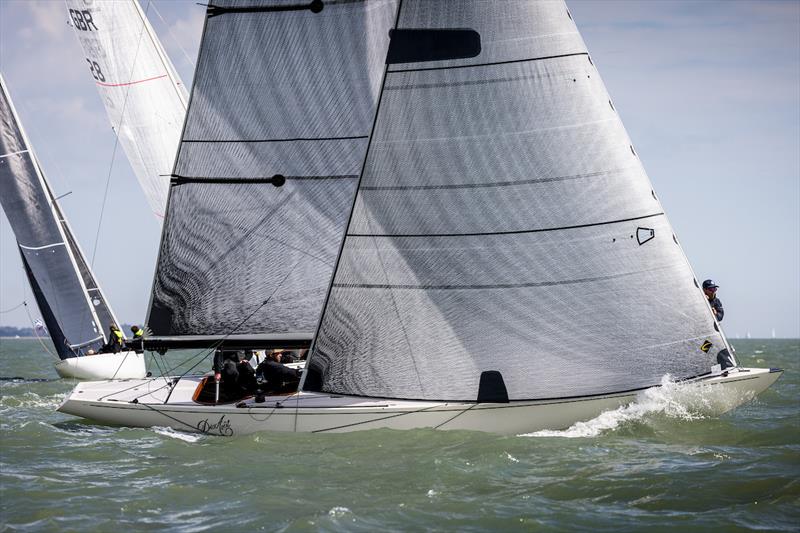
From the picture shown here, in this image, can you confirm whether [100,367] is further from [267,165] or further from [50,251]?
[267,165]

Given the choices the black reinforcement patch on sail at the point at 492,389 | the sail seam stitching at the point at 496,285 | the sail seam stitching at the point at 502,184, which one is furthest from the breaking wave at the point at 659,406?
the sail seam stitching at the point at 502,184

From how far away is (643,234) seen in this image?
13078 mm

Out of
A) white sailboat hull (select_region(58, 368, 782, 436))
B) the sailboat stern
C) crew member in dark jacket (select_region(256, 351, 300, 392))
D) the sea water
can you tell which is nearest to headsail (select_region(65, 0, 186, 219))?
the sea water

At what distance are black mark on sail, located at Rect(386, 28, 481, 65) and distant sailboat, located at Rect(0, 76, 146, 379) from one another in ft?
55.6

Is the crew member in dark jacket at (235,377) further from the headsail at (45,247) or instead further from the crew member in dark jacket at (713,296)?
the headsail at (45,247)

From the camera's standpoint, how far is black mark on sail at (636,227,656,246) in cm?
1306

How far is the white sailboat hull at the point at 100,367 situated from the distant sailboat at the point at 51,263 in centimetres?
3

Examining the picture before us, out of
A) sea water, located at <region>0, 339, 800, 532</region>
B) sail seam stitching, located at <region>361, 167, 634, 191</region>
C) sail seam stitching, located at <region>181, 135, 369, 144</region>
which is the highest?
sail seam stitching, located at <region>181, 135, 369, 144</region>

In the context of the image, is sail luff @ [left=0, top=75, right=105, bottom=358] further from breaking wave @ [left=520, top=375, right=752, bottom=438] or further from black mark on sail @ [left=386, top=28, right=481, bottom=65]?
breaking wave @ [left=520, top=375, right=752, bottom=438]

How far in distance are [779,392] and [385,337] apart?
11.9 m

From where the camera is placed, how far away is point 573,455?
12180 mm

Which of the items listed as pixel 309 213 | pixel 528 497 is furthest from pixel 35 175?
pixel 528 497

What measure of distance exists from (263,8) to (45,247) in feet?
54.3

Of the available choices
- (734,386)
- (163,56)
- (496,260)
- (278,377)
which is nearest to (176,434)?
(278,377)
